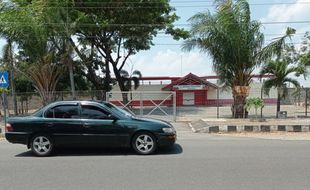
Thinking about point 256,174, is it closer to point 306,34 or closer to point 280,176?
point 280,176

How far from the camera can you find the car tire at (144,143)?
34.3ft

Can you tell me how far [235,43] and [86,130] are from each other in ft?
49.5

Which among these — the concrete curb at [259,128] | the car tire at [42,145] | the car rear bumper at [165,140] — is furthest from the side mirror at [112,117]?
the concrete curb at [259,128]

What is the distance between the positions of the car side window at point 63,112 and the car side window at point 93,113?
0.20 m

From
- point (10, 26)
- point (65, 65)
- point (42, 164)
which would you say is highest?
point (10, 26)

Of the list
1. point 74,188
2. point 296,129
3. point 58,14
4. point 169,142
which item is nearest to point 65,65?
point 58,14

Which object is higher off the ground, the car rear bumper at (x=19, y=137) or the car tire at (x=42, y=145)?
the car rear bumper at (x=19, y=137)

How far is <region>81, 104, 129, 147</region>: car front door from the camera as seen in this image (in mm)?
10508

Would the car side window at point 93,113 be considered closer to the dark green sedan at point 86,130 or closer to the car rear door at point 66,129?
the dark green sedan at point 86,130

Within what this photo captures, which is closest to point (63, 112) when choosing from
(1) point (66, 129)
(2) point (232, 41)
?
(1) point (66, 129)

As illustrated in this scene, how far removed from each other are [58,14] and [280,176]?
69.6 ft

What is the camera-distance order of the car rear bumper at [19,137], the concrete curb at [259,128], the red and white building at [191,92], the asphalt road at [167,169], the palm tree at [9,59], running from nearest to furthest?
the asphalt road at [167,169] → the car rear bumper at [19,137] → the concrete curb at [259,128] → the palm tree at [9,59] → the red and white building at [191,92]

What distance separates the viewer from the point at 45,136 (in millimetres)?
10680

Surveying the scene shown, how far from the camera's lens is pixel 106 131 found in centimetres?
1051
